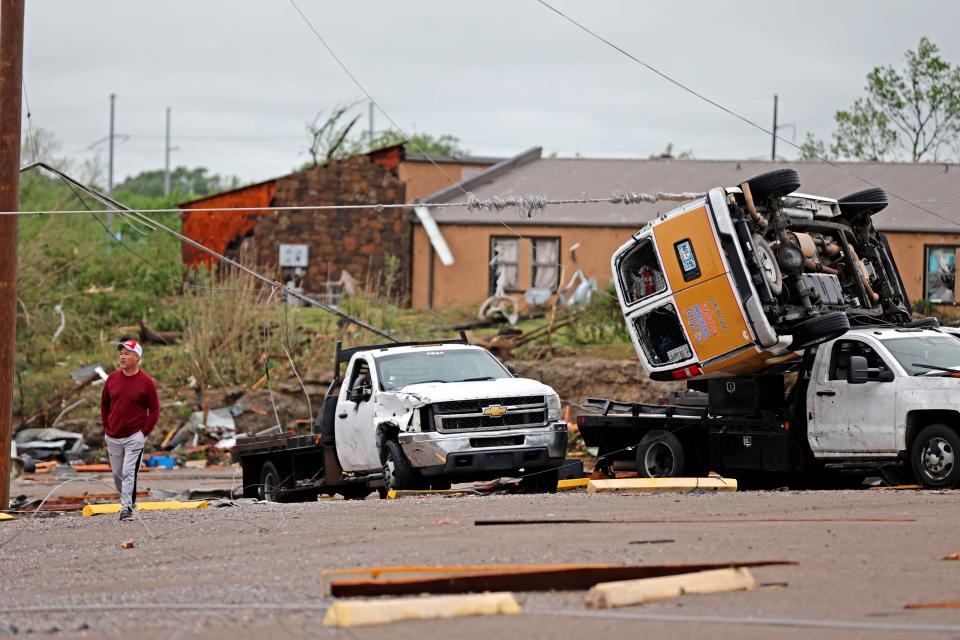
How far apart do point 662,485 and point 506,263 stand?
2252 cm

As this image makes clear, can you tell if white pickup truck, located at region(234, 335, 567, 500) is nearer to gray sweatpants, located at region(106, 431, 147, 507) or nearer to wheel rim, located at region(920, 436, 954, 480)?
gray sweatpants, located at region(106, 431, 147, 507)

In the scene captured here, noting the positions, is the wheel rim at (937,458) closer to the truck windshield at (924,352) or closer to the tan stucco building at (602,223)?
the truck windshield at (924,352)

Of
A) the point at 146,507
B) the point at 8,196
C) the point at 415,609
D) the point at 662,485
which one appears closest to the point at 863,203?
the point at 662,485

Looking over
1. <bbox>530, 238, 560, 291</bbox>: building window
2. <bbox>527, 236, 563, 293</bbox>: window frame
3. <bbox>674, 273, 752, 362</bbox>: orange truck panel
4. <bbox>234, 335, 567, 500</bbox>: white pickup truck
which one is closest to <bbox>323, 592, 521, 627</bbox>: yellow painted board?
<bbox>234, 335, 567, 500</bbox>: white pickup truck

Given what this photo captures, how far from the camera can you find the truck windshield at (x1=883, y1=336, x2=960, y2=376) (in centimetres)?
1603

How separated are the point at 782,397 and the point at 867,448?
5.53 ft

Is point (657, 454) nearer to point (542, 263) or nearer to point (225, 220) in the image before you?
point (542, 263)

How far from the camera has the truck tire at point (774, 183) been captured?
56.6 ft

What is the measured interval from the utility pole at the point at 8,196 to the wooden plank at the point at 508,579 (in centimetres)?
939

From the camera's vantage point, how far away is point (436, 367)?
57.3 feet

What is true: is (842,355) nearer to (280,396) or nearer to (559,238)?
(280,396)

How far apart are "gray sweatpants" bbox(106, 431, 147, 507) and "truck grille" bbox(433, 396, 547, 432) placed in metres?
3.35

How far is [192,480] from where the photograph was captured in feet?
83.5

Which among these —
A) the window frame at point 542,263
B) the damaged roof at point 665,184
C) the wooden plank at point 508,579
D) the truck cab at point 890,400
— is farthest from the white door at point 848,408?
the window frame at point 542,263
